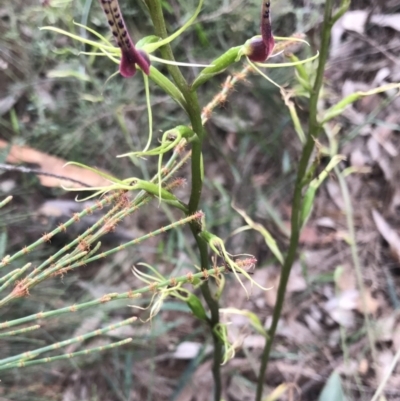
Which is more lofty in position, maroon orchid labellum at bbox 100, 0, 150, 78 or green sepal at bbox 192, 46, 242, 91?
maroon orchid labellum at bbox 100, 0, 150, 78

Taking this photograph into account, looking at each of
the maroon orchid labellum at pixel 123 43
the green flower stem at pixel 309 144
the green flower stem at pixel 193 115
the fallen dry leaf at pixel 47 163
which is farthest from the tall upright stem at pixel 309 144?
the fallen dry leaf at pixel 47 163

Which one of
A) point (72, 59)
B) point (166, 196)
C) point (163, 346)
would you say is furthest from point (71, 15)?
point (163, 346)

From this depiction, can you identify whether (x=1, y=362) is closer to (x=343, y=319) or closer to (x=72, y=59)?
(x=72, y=59)

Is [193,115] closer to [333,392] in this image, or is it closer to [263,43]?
[263,43]

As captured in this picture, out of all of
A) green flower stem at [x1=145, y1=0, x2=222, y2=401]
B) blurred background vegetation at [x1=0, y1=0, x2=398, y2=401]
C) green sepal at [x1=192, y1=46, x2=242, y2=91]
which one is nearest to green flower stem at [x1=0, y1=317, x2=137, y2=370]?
green flower stem at [x1=145, y1=0, x2=222, y2=401]

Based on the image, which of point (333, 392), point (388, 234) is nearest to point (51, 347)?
point (333, 392)

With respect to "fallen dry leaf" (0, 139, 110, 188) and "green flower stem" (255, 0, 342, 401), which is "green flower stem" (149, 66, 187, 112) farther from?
"fallen dry leaf" (0, 139, 110, 188)

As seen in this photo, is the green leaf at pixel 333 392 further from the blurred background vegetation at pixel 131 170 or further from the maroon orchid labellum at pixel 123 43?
the maroon orchid labellum at pixel 123 43
